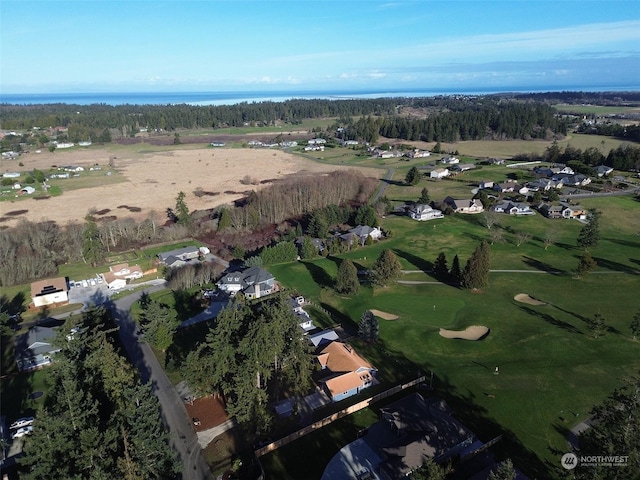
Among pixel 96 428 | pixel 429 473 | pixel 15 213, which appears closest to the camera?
pixel 429 473

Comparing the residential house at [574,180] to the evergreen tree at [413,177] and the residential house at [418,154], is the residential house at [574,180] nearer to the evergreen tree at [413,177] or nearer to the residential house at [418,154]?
the evergreen tree at [413,177]

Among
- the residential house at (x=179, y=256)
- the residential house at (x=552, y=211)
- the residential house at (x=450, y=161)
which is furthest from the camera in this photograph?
the residential house at (x=450, y=161)

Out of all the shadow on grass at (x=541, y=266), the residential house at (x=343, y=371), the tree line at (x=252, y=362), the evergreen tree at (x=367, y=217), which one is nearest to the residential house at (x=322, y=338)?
the residential house at (x=343, y=371)

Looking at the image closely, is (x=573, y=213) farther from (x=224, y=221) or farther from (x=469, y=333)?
(x=224, y=221)

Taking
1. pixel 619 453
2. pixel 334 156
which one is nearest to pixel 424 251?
pixel 619 453

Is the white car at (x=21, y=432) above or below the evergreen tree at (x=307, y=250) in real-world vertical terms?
below

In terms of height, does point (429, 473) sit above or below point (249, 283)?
above
